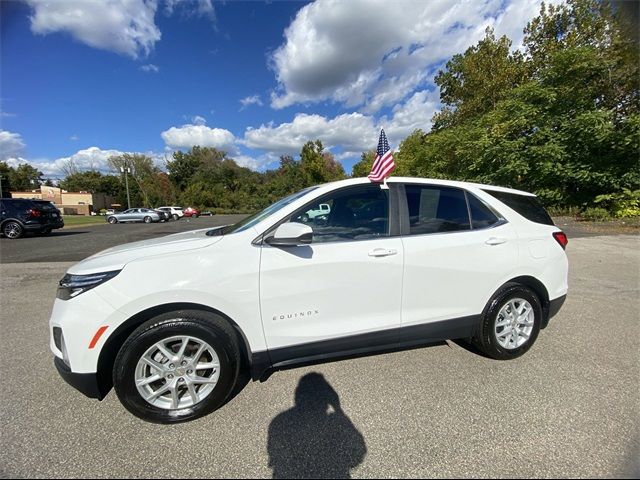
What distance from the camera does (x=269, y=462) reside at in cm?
189

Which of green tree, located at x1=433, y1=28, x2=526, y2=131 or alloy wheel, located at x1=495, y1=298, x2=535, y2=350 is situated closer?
alloy wheel, located at x1=495, y1=298, x2=535, y2=350

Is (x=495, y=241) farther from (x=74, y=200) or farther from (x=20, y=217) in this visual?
(x=74, y=200)

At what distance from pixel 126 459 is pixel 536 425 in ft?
8.85

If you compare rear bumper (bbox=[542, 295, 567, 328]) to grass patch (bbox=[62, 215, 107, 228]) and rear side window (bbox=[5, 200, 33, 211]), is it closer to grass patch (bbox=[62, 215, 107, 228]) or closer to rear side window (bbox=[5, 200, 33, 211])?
rear side window (bbox=[5, 200, 33, 211])

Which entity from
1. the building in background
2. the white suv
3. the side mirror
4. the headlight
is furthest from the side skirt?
the building in background

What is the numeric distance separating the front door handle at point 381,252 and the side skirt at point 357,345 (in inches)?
25.3

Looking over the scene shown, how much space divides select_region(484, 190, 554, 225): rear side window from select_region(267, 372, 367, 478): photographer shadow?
2.46 meters

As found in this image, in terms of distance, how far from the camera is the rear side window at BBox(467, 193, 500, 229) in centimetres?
291

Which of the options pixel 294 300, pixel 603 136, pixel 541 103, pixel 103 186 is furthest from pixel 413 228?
pixel 103 186

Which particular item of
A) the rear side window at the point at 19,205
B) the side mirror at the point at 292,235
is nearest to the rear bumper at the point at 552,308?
the side mirror at the point at 292,235

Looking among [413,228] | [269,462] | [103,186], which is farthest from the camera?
[103,186]

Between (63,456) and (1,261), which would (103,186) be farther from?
(63,456)

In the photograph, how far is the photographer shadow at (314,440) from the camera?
1.83m

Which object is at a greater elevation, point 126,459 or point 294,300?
point 294,300
